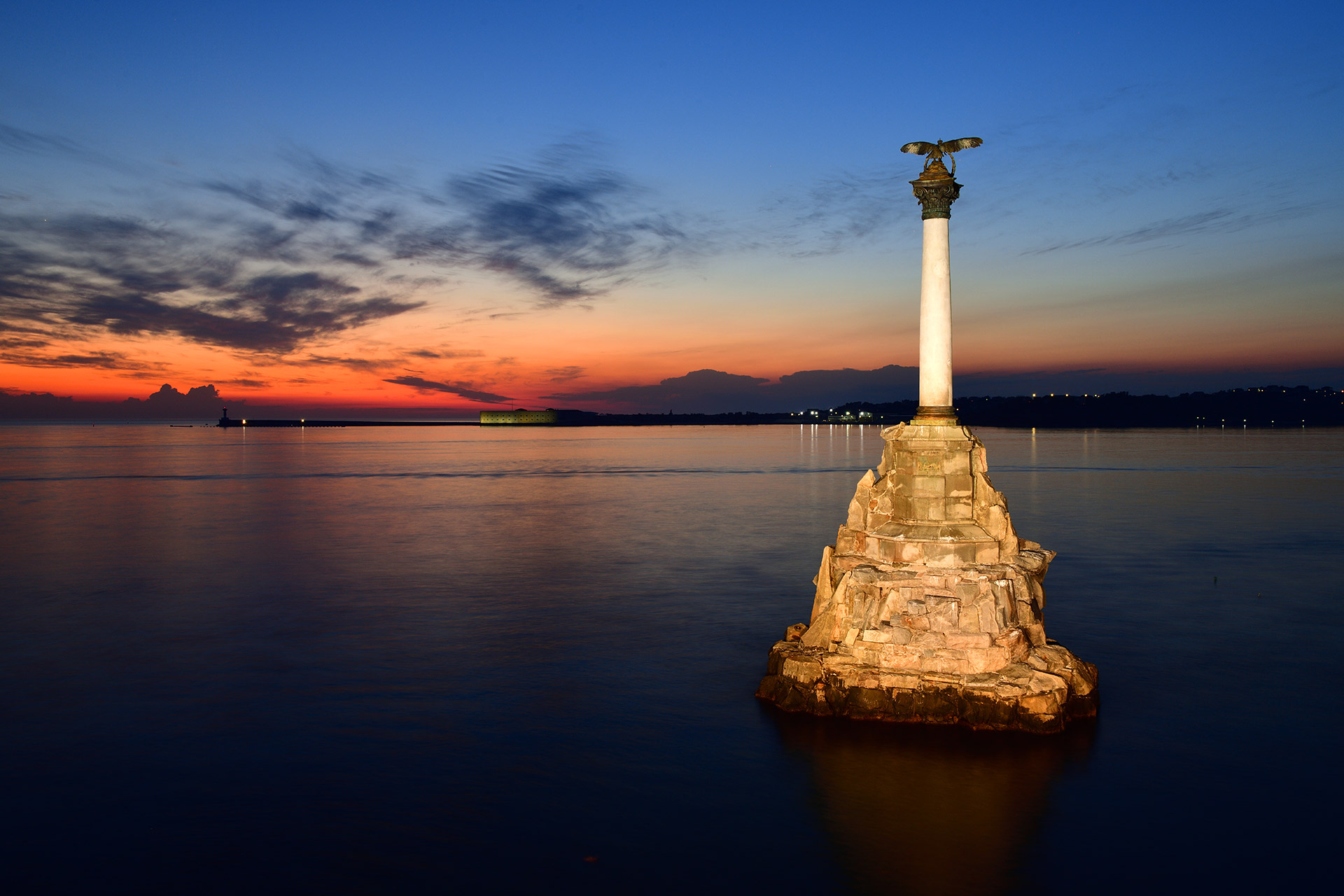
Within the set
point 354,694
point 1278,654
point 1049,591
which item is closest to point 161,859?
point 354,694

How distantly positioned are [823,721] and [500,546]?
698 inches

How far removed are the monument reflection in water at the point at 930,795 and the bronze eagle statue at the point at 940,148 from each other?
23.3 ft

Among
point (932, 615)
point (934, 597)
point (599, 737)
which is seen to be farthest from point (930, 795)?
point (599, 737)

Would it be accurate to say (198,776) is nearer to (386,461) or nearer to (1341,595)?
(1341,595)

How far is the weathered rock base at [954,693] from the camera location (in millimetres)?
9773

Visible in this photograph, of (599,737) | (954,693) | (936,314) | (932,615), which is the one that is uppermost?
(936,314)

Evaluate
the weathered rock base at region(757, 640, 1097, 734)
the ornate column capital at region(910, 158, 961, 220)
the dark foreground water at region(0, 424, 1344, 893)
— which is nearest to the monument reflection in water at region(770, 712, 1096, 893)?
the dark foreground water at region(0, 424, 1344, 893)

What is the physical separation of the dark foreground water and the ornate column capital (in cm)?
647

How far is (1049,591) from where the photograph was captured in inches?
735

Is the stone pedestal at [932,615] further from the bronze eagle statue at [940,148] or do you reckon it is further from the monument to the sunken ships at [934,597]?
the bronze eagle statue at [940,148]

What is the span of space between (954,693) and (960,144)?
270 inches

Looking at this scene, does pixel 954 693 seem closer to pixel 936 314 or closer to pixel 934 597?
pixel 934 597

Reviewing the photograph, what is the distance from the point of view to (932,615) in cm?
988

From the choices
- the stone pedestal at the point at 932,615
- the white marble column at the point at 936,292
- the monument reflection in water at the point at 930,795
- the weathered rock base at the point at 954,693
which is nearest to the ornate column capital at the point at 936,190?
the white marble column at the point at 936,292
